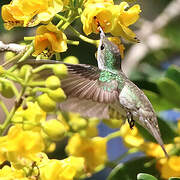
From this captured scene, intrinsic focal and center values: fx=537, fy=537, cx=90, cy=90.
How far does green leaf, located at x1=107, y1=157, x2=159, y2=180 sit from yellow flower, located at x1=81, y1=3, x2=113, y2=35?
0.61 metres

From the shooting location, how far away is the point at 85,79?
1.63 meters

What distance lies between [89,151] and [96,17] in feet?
2.26

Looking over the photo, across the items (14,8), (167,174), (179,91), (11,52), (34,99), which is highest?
(14,8)

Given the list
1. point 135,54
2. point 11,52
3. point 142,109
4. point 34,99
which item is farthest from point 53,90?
point 135,54

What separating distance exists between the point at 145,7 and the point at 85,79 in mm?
2388

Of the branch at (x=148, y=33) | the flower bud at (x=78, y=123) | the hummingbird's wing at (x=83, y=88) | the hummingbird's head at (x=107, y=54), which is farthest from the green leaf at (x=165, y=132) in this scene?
the branch at (x=148, y=33)

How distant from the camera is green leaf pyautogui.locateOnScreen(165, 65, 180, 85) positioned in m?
2.17

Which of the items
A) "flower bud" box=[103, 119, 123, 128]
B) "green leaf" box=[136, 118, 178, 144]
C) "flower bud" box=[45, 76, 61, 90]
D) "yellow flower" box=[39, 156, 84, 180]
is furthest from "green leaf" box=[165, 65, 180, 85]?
"flower bud" box=[45, 76, 61, 90]

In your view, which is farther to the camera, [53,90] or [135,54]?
[135,54]

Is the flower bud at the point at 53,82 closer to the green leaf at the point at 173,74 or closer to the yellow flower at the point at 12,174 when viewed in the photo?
the yellow flower at the point at 12,174

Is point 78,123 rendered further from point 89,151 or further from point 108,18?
point 108,18

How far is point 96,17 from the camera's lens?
1.69 meters

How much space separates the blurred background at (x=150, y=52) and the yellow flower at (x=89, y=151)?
0.25m

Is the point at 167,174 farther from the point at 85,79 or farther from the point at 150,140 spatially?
the point at 85,79
